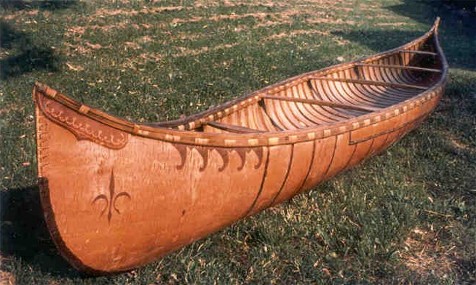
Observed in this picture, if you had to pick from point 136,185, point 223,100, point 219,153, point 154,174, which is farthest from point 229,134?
point 223,100

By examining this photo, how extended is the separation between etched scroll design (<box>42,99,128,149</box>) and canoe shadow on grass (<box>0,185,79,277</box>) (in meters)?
1.60

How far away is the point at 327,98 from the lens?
7984mm

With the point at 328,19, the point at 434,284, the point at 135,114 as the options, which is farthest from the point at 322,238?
the point at 328,19

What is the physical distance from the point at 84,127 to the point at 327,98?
5764mm

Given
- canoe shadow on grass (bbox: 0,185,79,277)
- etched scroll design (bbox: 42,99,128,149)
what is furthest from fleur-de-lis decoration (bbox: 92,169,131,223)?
canoe shadow on grass (bbox: 0,185,79,277)

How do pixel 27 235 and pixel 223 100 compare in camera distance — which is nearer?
pixel 27 235

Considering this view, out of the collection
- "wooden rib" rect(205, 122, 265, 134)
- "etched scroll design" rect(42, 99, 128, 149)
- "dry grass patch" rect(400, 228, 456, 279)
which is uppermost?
"etched scroll design" rect(42, 99, 128, 149)

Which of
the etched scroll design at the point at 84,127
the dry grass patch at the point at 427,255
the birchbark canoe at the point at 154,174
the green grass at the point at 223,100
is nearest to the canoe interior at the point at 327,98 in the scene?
the birchbark canoe at the point at 154,174

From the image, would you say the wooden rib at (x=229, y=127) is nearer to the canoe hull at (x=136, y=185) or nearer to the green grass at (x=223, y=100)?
the canoe hull at (x=136, y=185)

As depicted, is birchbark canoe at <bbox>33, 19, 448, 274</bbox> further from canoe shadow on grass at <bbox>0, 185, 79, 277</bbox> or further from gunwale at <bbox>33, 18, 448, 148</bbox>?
canoe shadow on grass at <bbox>0, 185, 79, 277</bbox>

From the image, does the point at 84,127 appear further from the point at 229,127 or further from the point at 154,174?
the point at 229,127

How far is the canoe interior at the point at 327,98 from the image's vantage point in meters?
5.72

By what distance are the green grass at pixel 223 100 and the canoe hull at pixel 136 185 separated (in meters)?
0.54

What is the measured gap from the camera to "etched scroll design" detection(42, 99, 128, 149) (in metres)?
2.90
